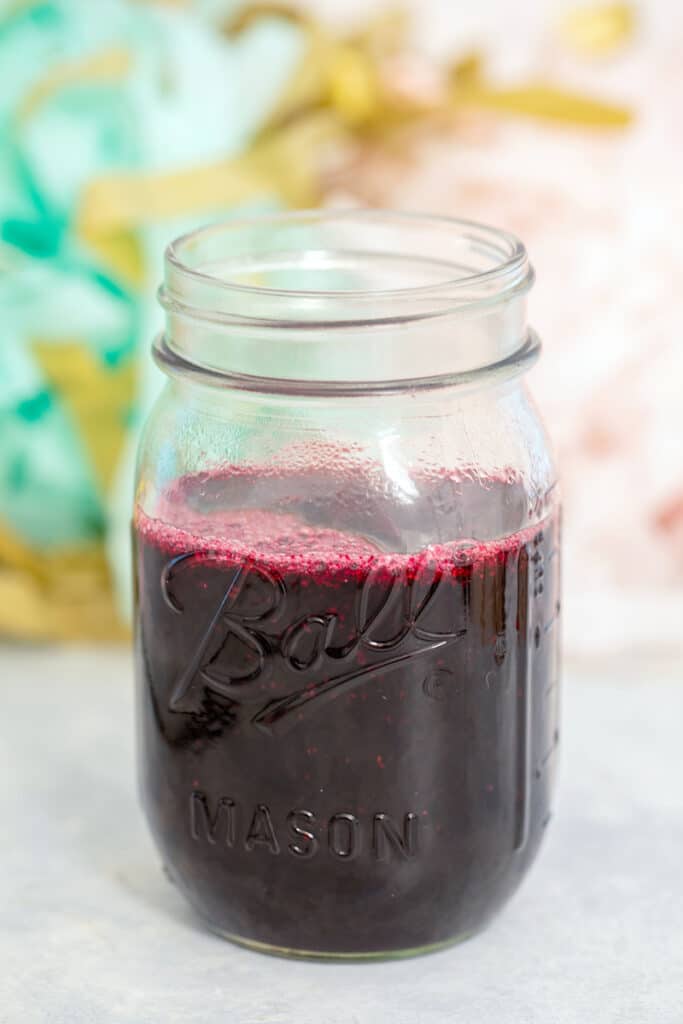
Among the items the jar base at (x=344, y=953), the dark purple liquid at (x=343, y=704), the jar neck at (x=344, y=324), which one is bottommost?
the jar base at (x=344, y=953)

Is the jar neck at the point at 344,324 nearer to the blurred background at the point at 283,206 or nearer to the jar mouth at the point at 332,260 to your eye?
the jar mouth at the point at 332,260

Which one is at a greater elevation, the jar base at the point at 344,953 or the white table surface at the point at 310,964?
the jar base at the point at 344,953

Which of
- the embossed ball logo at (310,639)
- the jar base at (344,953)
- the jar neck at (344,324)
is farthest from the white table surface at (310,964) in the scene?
the jar neck at (344,324)

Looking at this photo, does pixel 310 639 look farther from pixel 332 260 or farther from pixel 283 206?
pixel 283 206

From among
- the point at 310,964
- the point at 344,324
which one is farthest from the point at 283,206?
the point at 310,964

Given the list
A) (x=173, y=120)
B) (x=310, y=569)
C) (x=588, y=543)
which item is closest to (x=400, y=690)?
(x=310, y=569)

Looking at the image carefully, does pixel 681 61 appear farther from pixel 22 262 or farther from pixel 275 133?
pixel 22 262

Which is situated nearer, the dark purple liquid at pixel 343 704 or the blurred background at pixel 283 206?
the dark purple liquid at pixel 343 704
